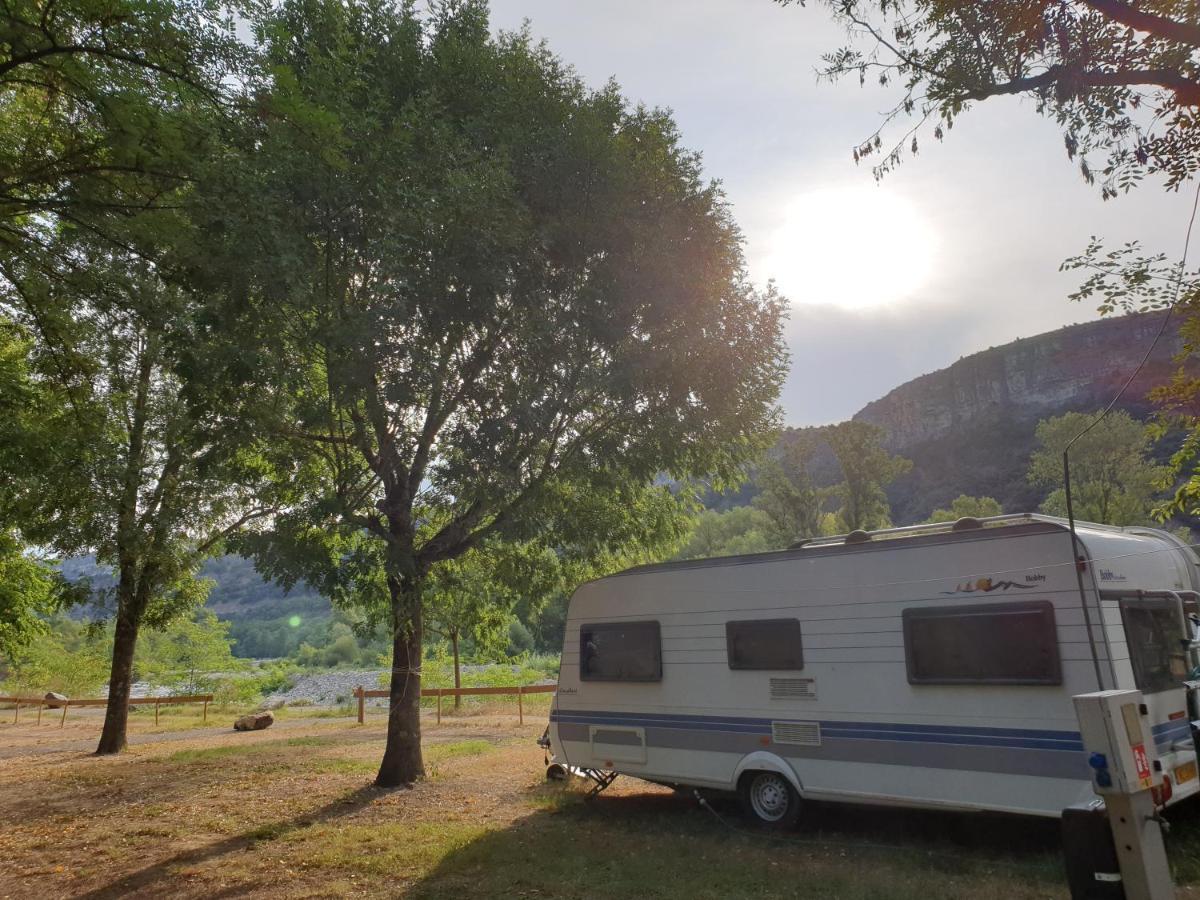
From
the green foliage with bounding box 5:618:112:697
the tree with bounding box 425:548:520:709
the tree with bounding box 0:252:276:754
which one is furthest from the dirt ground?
the green foliage with bounding box 5:618:112:697

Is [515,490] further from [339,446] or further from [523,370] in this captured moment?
[339,446]

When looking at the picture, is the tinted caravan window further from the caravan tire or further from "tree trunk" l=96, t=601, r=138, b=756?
"tree trunk" l=96, t=601, r=138, b=756

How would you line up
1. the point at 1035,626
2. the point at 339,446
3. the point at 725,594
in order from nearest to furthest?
the point at 1035,626 < the point at 725,594 < the point at 339,446

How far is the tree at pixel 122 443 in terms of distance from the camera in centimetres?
908

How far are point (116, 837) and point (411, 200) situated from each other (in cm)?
792

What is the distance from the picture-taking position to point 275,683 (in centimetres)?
5306

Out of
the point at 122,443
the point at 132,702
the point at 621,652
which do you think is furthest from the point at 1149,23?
Result: the point at 132,702

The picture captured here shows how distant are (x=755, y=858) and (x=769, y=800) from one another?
1.09 m

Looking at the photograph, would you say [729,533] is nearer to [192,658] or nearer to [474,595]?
[192,658]

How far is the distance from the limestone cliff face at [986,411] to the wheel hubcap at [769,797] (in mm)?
82721

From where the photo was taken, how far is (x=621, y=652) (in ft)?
31.5

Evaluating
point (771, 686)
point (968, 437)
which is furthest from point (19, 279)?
point (968, 437)

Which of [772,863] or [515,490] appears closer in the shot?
[772,863]

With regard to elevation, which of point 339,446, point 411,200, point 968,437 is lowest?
point 339,446
